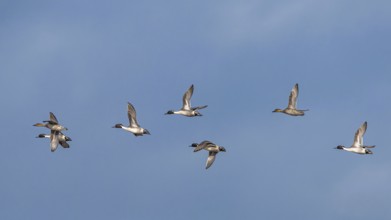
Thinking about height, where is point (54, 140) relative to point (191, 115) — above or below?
below

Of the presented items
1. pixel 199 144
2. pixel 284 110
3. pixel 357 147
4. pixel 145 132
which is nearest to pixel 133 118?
pixel 145 132

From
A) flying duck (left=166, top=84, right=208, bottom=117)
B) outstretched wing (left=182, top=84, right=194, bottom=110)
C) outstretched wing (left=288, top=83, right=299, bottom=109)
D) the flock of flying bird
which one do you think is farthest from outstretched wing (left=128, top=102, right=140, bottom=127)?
outstretched wing (left=288, top=83, right=299, bottom=109)

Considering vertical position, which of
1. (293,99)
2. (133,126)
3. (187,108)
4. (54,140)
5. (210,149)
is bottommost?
(54,140)

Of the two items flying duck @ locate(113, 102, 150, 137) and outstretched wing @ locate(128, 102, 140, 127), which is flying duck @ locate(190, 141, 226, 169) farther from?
outstretched wing @ locate(128, 102, 140, 127)

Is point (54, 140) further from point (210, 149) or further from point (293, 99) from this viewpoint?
point (293, 99)

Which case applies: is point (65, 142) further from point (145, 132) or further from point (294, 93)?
point (294, 93)

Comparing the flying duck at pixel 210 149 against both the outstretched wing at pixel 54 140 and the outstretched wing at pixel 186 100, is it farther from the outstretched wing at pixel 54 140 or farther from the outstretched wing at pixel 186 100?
the outstretched wing at pixel 54 140

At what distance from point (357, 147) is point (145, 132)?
760 inches

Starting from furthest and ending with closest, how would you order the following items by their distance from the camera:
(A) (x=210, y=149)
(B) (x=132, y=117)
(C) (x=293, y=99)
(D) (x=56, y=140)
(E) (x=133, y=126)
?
(C) (x=293, y=99) → (B) (x=132, y=117) → (E) (x=133, y=126) → (A) (x=210, y=149) → (D) (x=56, y=140)

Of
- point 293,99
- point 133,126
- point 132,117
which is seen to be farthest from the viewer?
point 293,99

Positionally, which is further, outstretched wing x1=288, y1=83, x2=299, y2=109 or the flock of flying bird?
outstretched wing x1=288, y1=83, x2=299, y2=109

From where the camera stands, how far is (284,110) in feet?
318

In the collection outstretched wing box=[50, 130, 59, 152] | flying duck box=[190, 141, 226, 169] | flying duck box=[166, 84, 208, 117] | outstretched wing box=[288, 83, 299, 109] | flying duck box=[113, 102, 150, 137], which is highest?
outstretched wing box=[288, 83, 299, 109]

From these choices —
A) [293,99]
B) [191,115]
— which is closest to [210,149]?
[191,115]
